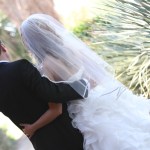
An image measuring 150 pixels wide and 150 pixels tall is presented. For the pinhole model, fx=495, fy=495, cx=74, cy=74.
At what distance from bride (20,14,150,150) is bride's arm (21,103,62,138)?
108 mm

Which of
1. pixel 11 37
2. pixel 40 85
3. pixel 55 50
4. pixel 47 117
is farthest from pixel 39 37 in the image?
pixel 11 37

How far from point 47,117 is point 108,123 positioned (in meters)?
0.32

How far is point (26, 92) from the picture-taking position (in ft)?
7.82

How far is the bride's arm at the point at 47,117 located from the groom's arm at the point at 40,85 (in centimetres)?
5

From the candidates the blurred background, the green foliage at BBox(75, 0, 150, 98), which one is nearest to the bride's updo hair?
the blurred background

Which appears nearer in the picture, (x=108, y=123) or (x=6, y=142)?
(x=108, y=123)

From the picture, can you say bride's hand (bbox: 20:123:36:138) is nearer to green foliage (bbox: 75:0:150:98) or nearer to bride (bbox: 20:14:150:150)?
bride (bbox: 20:14:150:150)

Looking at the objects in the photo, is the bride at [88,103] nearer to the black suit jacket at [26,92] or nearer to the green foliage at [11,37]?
the black suit jacket at [26,92]

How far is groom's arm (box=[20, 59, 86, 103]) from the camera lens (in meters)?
2.34

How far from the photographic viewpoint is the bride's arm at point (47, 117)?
7.84 feet

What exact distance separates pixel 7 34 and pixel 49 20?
6.18 m

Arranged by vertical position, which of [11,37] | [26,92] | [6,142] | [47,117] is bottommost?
[6,142]

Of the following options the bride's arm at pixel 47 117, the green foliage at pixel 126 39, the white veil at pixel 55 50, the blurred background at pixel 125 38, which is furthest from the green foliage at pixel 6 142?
the bride's arm at pixel 47 117

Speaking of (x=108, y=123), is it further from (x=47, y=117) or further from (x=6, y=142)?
(x=6, y=142)
